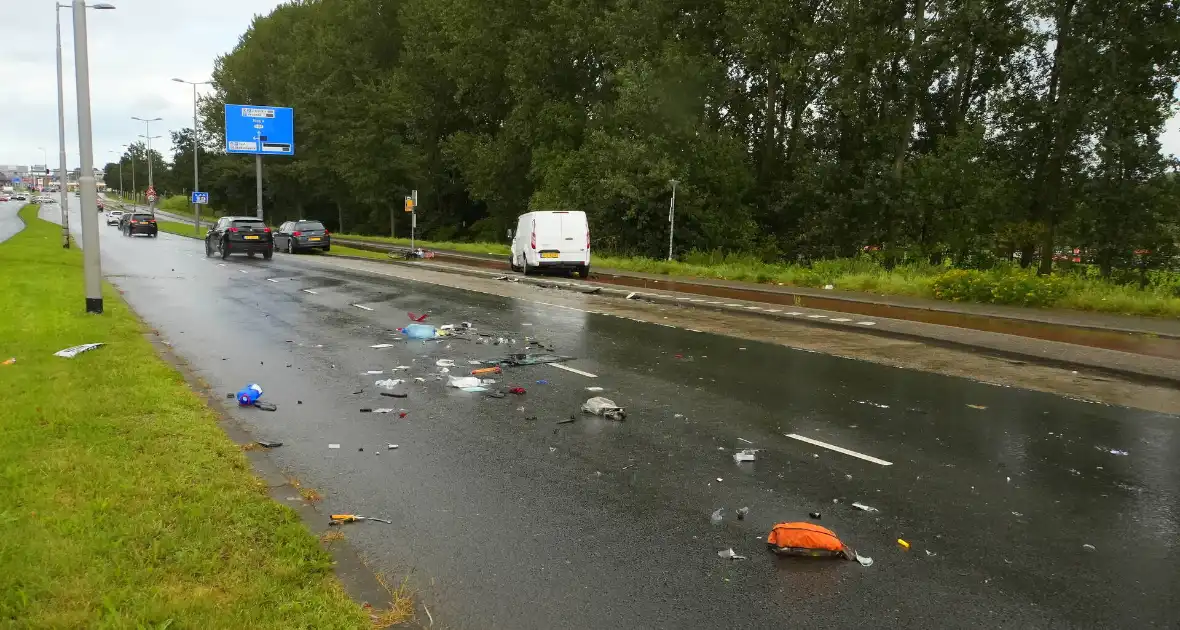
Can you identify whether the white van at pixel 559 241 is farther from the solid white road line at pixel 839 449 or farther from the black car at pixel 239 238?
the solid white road line at pixel 839 449

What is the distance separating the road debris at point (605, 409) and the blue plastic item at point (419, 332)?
521cm

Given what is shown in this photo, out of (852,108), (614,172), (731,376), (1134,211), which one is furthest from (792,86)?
(731,376)

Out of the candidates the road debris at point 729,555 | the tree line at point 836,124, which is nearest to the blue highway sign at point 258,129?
the tree line at point 836,124

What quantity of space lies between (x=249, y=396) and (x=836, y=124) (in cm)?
3085

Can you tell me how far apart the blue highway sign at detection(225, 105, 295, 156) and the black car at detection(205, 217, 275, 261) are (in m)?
8.19

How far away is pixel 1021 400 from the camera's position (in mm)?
8672

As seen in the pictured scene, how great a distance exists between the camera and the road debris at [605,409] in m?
7.56

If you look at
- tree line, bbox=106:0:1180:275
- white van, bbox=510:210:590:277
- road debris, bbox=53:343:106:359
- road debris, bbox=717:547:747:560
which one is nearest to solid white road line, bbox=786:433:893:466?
road debris, bbox=717:547:747:560

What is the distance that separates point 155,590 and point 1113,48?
1235 inches

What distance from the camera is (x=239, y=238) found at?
33.7 meters

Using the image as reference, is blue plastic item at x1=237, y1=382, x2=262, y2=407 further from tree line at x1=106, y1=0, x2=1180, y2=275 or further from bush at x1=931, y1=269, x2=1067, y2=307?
tree line at x1=106, y1=0, x2=1180, y2=275

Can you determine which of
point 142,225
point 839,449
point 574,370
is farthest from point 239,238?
point 839,449

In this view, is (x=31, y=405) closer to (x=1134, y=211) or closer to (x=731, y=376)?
(x=731, y=376)

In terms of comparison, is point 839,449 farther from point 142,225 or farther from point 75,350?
point 142,225
